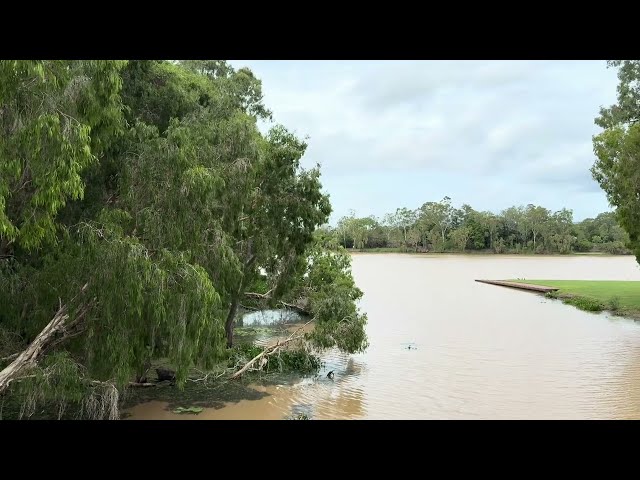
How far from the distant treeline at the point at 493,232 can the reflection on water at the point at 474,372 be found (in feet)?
129

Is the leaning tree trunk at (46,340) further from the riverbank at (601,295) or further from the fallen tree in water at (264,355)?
the riverbank at (601,295)

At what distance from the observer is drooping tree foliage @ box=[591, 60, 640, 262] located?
1413 centimetres

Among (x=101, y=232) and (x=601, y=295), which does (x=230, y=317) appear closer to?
(x=101, y=232)

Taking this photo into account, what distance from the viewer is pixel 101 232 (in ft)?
19.9

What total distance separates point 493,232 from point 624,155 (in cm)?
4508

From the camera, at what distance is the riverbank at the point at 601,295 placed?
18.4 meters

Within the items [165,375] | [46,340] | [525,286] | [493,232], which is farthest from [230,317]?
[493,232]

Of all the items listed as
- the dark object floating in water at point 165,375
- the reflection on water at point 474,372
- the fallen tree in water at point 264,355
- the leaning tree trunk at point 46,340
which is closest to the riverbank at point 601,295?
the reflection on water at point 474,372

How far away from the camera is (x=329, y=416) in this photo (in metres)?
8.05

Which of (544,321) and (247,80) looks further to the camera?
(247,80)

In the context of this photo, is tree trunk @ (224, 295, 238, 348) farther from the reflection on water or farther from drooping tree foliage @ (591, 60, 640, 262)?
drooping tree foliage @ (591, 60, 640, 262)
